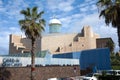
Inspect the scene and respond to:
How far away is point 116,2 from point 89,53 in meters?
49.0

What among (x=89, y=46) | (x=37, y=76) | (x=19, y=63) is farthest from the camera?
(x=89, y=46)

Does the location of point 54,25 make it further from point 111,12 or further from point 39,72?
point 111,12

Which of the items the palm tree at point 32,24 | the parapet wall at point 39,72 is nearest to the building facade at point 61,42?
the parapet wall at point 39,72

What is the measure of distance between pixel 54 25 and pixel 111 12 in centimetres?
9436

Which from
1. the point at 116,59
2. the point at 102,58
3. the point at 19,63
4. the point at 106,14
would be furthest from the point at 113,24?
the point at 116,59

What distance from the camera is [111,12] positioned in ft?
112

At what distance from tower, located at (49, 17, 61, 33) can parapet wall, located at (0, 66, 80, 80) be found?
7403 cm

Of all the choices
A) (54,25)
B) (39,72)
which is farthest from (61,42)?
(39,72)

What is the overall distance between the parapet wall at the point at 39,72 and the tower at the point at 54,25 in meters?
74.0

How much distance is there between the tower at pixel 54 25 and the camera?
126 meters

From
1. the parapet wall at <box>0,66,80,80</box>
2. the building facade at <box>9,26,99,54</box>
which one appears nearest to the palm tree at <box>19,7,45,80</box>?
the parapet wall at <box>0,66,80,80</box>

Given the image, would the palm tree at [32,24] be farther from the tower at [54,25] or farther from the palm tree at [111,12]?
the tower at [54,25]

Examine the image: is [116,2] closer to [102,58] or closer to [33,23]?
[33,23]

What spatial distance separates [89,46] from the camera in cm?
11931
